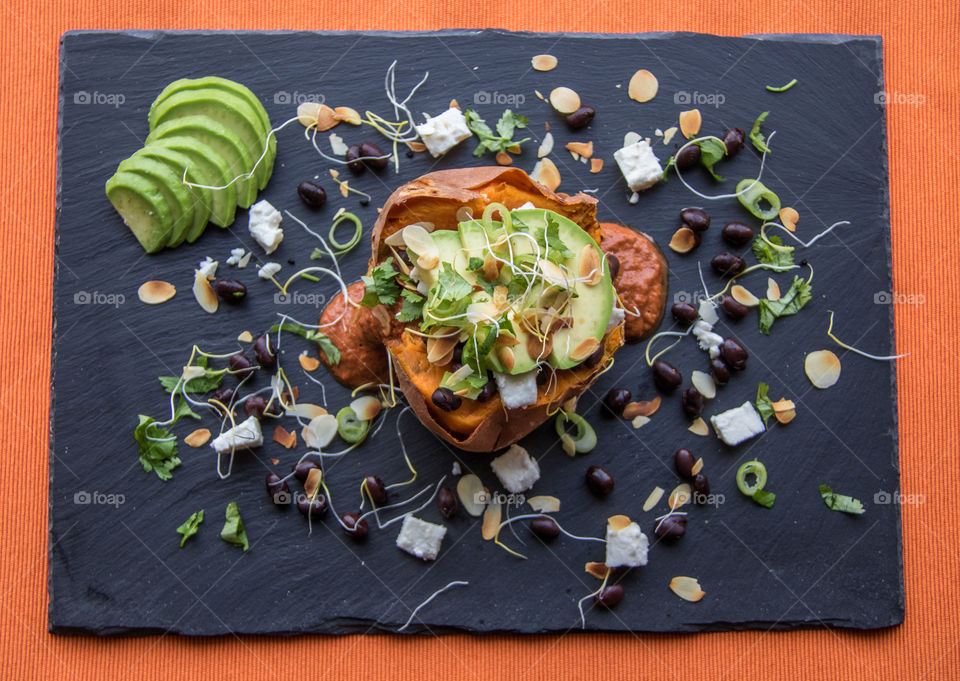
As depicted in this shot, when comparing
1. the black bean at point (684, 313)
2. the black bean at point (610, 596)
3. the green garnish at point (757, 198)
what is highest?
the green garnish at point (757, 198)

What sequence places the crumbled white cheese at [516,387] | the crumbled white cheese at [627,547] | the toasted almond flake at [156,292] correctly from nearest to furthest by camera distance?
the crumbled white cheese at [516,387] → the crumbled white cheese at [627,547] → the toasted almond flake at [156,292]

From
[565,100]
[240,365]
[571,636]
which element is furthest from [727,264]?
[240,365]

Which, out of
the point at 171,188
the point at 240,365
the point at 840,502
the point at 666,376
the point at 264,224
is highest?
the point at 171,188

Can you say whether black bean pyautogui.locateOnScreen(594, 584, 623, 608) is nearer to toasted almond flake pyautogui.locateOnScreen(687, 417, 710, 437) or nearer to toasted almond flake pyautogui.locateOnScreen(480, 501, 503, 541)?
toasted almond flake pyautogui.locateOnScreen(480, 501, 503, 541)

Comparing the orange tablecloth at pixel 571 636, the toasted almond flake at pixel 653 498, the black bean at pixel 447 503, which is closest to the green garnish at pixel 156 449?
the orange tablecloth at pixel 571 636

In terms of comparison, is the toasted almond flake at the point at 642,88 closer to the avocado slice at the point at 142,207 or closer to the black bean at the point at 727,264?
the black bean at the point at 727,264

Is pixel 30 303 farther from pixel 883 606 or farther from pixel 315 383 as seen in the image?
pixel 883 606

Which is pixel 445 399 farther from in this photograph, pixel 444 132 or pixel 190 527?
pixel 190 527
